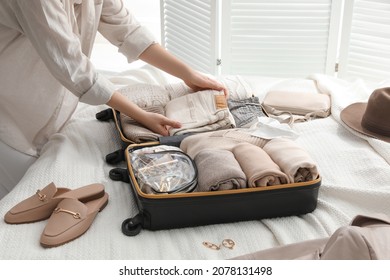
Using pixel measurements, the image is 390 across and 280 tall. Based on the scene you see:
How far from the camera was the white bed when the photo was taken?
1177 mm

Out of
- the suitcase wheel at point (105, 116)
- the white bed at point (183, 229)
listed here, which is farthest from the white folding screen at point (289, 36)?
the suitcase wheel at point (105, 116)

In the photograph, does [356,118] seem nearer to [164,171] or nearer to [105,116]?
[164,171]

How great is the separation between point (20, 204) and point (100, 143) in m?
0.39

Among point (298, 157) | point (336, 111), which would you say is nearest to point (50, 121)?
point (298, 157)

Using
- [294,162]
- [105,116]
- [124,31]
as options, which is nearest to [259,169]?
[294,162]

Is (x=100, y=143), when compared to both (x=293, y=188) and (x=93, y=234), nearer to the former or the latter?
(x=93, y=234)

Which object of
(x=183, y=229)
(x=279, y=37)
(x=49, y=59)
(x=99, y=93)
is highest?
(x=49, y=59)

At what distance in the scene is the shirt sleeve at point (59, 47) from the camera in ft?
4.57

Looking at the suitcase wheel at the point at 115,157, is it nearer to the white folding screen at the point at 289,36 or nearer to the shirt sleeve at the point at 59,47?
the shirt sleeve at the point at 59,47

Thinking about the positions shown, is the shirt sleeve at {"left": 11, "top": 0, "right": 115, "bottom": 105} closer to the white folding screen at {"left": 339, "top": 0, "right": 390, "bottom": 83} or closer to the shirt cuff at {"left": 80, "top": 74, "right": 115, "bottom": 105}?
the shirt cuff at {"left": 80, "top": 74, "right": 115, "bottom": 105}

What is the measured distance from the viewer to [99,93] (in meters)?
1.52

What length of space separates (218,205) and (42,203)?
0.41 metres

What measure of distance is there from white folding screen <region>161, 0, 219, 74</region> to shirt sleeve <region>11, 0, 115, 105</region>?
1.22m
